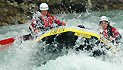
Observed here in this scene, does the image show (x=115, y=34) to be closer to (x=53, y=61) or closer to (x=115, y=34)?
(x=115, y=34)

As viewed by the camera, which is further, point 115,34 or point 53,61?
point 115,34

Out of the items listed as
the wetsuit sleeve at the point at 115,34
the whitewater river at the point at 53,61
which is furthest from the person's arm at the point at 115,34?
the whitewater river at the point at 53,61

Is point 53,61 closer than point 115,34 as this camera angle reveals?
Yes

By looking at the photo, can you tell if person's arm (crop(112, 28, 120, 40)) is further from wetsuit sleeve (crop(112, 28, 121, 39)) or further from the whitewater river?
the whitewater river

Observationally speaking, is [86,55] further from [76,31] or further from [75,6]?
[75,6]

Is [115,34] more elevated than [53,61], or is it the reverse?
[115,34]

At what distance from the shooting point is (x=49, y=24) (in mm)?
6410

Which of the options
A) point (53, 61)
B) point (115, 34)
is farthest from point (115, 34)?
point (53, 61)

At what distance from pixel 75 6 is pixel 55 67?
34.1 feet

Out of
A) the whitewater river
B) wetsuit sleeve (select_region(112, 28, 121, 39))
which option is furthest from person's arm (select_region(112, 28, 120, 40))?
the whitewater river

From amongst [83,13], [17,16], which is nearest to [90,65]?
[17,16]

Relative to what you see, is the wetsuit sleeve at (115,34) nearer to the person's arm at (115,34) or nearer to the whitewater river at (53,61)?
the person's arm at (115,34)

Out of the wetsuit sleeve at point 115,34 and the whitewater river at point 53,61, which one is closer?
the whitewater river at point 53,61

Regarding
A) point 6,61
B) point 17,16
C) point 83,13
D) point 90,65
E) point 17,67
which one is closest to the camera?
point 90,65
